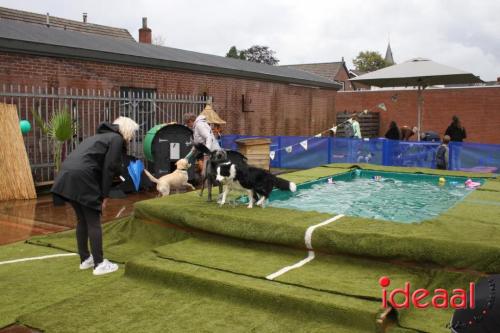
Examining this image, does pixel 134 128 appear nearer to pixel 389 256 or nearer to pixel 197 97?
pixel 389 256

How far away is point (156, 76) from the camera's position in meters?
14.5

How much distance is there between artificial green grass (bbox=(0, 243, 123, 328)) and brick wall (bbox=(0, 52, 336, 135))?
6.60 meters

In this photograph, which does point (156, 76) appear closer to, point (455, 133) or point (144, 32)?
point (455, 133)

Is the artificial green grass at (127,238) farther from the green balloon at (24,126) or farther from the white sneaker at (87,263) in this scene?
the green balloon at (24,126)

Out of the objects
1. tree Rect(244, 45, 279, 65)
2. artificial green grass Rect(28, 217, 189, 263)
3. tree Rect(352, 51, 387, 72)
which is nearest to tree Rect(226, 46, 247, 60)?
tree Rect(244, 45, 279, 65)

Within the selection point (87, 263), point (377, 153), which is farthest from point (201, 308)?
point (377, 153)

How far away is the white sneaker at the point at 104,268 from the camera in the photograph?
5.12 m

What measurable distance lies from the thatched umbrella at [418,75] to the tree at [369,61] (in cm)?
5639

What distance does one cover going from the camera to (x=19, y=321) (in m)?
3.96

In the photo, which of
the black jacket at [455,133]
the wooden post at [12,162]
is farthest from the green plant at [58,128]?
the black jacket at [455,133]

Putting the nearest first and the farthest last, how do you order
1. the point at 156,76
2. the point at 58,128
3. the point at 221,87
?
the point at 58,128
the point at 156,76
the point at 221,87

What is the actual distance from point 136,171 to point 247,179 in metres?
4.93

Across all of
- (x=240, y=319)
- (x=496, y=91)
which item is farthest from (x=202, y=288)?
(x=496, y=91)

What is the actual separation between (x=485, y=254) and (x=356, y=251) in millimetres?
1161
